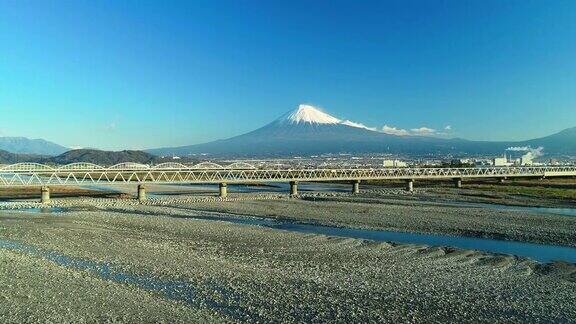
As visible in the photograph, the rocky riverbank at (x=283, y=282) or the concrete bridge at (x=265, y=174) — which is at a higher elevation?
the concrete bridge at (x=265, y=174)

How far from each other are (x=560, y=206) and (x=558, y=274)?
24968 millimetres

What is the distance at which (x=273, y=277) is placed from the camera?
14.6m

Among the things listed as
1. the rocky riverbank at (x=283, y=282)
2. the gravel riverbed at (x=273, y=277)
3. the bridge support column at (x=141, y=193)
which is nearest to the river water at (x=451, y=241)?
the gravel riverbed at (x=273, y=277)

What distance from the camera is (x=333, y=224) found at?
27.6 metres

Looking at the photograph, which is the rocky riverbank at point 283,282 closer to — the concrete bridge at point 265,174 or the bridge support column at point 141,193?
the bridge support column at point 141,193

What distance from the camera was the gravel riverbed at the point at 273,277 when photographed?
1134 centimetres

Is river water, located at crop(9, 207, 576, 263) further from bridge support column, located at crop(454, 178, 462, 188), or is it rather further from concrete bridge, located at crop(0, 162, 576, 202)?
bridge support column, located at crop(454, 178, 462, 188)

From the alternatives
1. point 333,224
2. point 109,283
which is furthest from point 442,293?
point 333,224

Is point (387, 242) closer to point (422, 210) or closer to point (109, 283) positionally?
point (109, 283)

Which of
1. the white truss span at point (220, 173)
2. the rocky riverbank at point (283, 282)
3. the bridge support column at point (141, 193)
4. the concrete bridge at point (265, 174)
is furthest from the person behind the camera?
the concrete bridge at point (265, 174)

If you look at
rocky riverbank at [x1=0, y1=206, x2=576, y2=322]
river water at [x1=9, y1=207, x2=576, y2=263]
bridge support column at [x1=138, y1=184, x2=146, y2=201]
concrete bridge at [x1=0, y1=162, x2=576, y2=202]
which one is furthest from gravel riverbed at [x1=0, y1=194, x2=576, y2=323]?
concrete bridge at [x1=0, y1=162, x2=576, y2=202]

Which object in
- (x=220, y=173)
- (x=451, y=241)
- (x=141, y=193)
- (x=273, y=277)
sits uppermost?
(x=220, y=173)

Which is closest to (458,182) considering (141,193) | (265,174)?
(265,174)

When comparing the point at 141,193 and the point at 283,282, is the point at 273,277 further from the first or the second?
the point at 141,193
